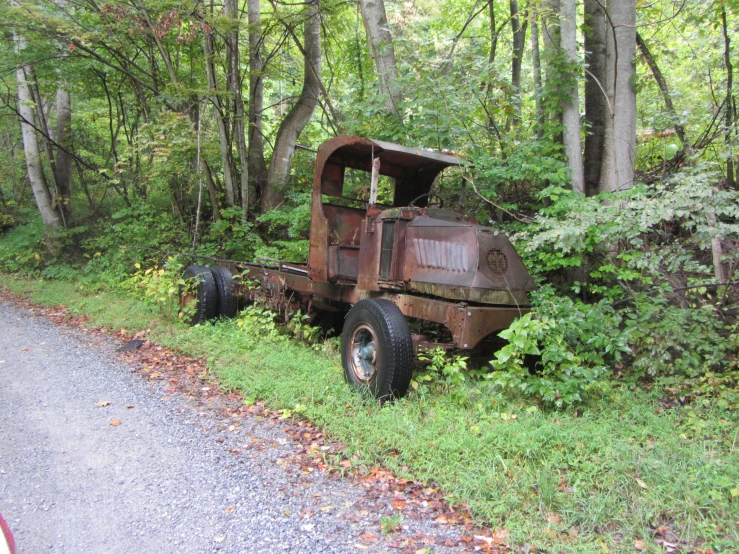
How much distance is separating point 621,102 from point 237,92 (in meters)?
7.76

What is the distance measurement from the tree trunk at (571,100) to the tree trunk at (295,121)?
6.12m

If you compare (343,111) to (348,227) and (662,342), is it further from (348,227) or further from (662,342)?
(662,342)

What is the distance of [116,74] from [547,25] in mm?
10952

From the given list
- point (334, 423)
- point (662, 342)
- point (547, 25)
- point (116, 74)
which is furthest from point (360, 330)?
point (116, 74)

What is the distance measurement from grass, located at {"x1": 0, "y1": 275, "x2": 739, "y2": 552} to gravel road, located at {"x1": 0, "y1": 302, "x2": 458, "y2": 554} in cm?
42

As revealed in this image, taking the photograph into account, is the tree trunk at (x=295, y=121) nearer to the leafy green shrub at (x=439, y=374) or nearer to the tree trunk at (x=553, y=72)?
the tree trunk at (x=553, y=72)

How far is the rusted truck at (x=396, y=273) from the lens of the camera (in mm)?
4441

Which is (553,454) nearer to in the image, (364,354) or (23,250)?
(364,354)

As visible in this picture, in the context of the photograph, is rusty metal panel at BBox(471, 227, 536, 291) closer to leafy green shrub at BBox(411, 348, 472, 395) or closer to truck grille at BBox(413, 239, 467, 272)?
truck grille at BBox(413, 239, 467, 272)

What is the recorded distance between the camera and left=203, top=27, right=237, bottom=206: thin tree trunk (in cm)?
1009

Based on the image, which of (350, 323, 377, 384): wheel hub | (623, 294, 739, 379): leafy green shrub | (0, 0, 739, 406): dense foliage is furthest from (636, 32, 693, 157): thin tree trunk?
(350, 323, 377, 384): wheel hub

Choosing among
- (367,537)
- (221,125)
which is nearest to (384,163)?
(367,537)

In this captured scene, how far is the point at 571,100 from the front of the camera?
653 centimetres

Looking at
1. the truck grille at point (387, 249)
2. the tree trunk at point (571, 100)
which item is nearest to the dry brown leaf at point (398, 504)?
the truck grille at point (387, 249)
